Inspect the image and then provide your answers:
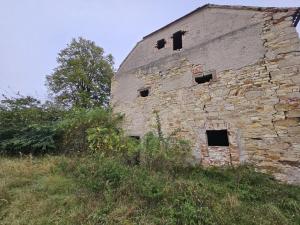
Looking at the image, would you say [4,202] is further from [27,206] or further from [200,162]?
Result: [200,162]

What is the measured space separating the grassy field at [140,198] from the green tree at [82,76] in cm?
1008

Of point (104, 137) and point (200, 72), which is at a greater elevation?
point (200, 72)

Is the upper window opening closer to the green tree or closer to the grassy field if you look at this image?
the grassy field

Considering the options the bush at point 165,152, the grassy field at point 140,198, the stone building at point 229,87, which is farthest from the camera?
the bush at point 165,152

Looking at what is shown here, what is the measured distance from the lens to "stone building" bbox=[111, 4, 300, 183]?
5.05 metres

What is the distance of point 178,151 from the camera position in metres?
6.72

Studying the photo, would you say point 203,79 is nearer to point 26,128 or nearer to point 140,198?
point 140,198

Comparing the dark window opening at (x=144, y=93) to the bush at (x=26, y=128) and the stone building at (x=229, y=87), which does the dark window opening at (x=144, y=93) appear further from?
the bush at (x=26, y=128)

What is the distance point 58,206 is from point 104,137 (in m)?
3.56

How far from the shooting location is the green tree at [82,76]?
597 inches

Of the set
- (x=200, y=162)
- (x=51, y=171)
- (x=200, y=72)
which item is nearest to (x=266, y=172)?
(x=200, y=162)

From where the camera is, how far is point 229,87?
20.1 feet

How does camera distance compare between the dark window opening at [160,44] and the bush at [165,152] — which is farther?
the dark window opening at [160,44]

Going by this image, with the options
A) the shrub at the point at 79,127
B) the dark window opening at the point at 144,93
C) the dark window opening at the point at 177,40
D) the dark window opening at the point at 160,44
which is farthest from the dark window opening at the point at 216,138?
the dark window opening at the point at 160,44
